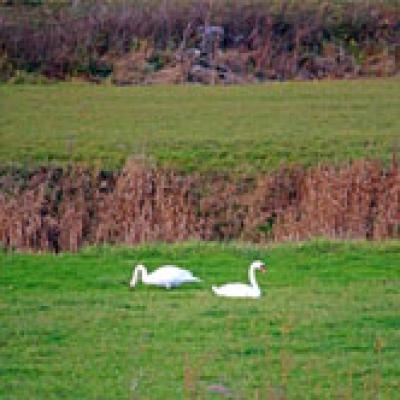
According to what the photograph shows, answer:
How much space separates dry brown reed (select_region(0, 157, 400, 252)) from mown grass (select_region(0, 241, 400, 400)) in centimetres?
336

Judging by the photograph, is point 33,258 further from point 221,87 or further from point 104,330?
point 221,87

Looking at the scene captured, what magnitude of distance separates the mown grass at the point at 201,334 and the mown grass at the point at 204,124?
904 centimetres

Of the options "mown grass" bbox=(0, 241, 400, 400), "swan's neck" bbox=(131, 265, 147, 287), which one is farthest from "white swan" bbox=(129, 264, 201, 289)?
"mown grass" bbox=(0, 241, 400, 400)

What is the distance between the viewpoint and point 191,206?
22688 mm

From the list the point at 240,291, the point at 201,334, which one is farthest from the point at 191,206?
the point at 201,334

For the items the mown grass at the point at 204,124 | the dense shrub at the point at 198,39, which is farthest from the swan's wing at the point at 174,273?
the dense shrub at the point at 198,39

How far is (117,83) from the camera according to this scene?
4159 cm

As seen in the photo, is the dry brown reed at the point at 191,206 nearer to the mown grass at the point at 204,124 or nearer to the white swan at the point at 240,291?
the mown grass at the point at 204,124

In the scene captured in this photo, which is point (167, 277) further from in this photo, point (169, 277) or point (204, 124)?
point (204, 124)

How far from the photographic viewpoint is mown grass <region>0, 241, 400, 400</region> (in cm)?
1046

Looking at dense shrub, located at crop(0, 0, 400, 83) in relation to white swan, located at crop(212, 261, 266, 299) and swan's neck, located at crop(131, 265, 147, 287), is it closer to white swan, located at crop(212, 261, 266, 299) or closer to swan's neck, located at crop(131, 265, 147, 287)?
swan's neck, located at crop(131, 265, 147, 287)

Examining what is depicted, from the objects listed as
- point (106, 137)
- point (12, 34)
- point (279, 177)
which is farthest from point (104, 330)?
point (12, 34)

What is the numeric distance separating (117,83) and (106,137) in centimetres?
1256

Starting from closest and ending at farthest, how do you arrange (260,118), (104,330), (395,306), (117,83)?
(104,330) < (395,306) < (260,118) < (117,83)
